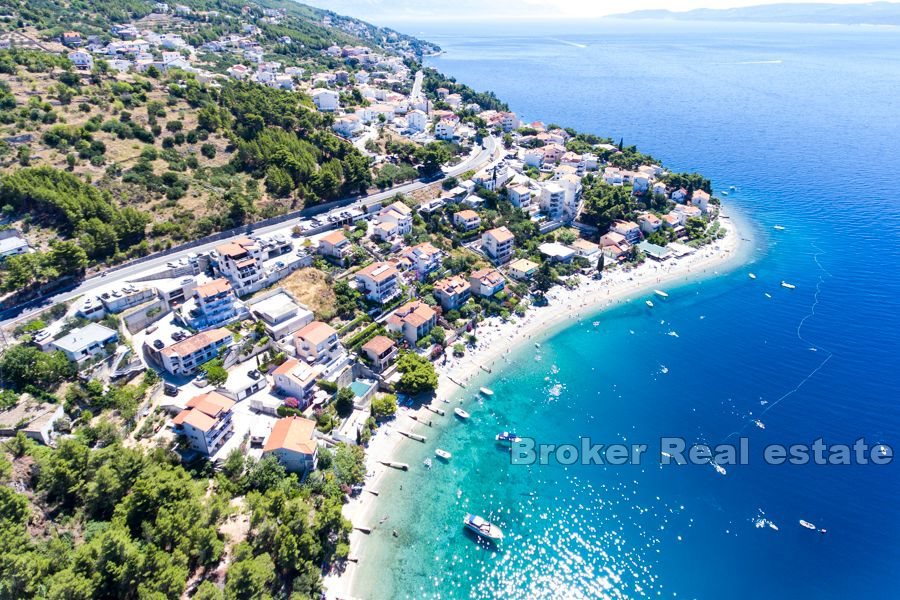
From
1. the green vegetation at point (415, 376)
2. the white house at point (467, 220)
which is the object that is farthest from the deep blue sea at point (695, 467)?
the white house at point (467, 220)

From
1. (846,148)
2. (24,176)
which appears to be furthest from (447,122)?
(846,148)

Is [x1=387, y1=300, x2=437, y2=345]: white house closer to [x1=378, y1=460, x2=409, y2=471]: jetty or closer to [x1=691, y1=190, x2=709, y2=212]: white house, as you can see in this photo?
[x1=378, y1=460, x2=409, y2=471]: jetty

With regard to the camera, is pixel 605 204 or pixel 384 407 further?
pixel 605 204

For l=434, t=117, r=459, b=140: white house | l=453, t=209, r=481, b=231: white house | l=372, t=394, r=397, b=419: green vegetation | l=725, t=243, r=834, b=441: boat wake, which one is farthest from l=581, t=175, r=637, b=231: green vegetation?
l=372, t=394, r=397, b=419: green vegetation

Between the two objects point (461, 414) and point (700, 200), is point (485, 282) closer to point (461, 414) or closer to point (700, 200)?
point (461, 414)

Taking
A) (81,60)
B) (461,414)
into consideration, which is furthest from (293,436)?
(81,60)

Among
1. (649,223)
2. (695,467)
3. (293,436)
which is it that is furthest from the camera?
(649,223)

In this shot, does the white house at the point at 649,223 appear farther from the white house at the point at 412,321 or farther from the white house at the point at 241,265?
the white house at the point at 241,265
